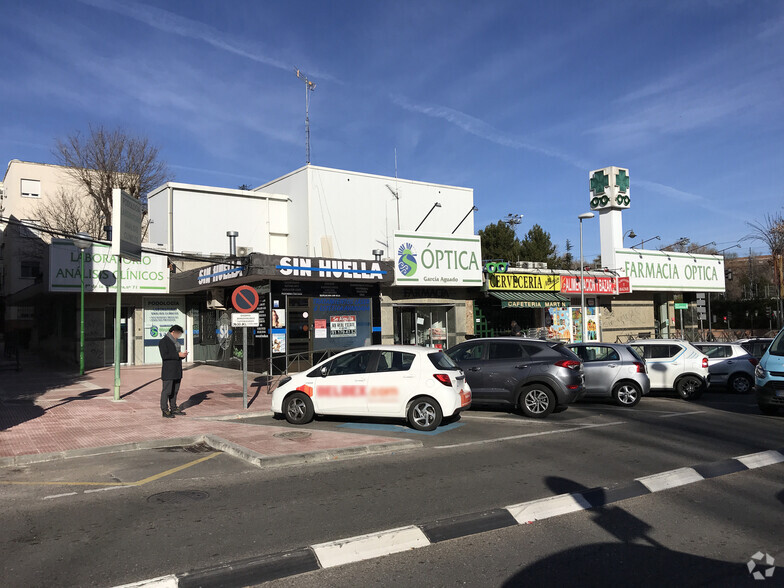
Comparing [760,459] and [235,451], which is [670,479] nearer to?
[760,459]

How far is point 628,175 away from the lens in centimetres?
3164

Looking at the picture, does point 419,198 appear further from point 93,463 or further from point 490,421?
point 93,463

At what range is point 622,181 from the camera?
31219 millimetres

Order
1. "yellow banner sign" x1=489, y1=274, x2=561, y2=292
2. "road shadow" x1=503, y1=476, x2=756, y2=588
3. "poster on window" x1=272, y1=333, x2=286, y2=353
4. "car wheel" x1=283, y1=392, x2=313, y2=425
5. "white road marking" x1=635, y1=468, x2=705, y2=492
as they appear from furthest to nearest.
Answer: "yellow banner sign" x1=489, y1=274, x2=561, y2=292, "poster on window" x1=272, y1=333, x2=286, y2=353, "car wheel" x1=283, y1=392, x2=313, y2=425, "white road marking" x1=635, y1=468, x2=705, y2=492, "road shadow" x1=503, y1=476, x2=756, y2=588

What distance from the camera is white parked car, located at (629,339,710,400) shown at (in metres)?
15.4

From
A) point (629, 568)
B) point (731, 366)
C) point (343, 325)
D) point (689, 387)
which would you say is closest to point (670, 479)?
point (629, 568)

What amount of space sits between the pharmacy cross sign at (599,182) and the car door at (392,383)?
23978mm

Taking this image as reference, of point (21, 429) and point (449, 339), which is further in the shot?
point (449, 339)

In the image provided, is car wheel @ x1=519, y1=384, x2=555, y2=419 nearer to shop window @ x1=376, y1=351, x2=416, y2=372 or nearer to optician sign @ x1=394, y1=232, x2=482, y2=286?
shop window @ x1=376, y1=351, x2=416, y2=372

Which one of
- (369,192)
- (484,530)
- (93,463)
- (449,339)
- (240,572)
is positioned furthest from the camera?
(369,192)

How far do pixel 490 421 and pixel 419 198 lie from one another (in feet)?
70.0

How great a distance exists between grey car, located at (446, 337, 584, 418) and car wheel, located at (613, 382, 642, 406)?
2.35 m

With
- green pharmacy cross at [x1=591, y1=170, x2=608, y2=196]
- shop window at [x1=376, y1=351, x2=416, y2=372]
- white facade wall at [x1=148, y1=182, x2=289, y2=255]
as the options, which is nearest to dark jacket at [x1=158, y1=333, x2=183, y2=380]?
shop window at [x1=376, y1=351, x2=416, y2=372]

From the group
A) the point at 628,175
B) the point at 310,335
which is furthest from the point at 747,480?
the point at 628,175
